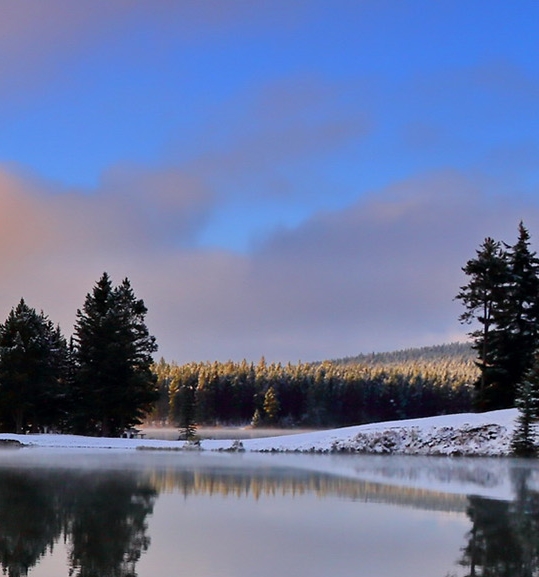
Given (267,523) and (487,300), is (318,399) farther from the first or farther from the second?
(267,523)

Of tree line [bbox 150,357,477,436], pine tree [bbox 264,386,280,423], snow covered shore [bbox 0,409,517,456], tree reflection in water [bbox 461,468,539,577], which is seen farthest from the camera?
tree line [bbox 150,357,477,436]

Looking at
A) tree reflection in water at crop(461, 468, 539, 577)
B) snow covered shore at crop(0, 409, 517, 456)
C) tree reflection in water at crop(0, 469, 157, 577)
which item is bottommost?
tree reflection in water at crop(0, 469, 157, 577)

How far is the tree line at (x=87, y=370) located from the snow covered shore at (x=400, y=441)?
6.36 metres

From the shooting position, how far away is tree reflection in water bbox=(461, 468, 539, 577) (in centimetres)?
979

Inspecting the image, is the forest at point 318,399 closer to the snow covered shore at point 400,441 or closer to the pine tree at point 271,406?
the pine tree at point 271,406

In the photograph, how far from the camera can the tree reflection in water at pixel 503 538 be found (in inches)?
385

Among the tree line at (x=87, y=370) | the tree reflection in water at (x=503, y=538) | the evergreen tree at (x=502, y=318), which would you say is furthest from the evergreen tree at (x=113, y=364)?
the tree reflection in water at (x=503, y=538)

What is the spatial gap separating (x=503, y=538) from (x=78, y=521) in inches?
269

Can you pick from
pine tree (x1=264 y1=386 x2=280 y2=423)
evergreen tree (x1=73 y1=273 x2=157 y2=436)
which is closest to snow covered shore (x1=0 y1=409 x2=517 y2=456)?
evergreen tree (x1=73 y1=273 x2=157 y2=436)

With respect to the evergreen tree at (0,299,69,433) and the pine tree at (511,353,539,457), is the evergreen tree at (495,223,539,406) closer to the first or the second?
the pine tree at (511,353,539,457)

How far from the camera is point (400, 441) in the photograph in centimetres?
3734

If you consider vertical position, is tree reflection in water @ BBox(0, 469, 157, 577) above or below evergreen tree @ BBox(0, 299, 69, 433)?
below

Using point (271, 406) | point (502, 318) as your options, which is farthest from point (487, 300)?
point (271, 406)

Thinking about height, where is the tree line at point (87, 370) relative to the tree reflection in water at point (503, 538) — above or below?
above
